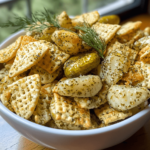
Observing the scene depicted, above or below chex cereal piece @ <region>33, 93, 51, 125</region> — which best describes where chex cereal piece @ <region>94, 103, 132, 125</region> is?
below

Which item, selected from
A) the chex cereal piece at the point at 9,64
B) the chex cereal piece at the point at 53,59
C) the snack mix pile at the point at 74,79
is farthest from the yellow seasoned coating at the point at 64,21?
the chex cereal piece at the point at 9,64

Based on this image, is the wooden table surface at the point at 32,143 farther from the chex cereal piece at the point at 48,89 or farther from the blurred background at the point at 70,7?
the blurred background at the point at 70,7

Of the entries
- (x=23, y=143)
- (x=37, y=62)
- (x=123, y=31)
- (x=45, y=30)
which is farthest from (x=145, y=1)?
(x=23, y=143)

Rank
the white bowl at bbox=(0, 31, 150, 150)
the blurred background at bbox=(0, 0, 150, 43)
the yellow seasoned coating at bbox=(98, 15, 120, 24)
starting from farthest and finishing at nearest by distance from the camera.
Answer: the blurred background at bbox=(0, 0, 150, 43) < the yellow seasoned coating at bbox=(98, 15, 120, 24) < the white bowl at bbox=(0, 31, 150, 150)

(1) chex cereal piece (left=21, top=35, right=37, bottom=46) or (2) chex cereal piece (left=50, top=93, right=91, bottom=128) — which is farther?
(1) chex cereal piece (left=21, top=35, right=37, bottom=46)

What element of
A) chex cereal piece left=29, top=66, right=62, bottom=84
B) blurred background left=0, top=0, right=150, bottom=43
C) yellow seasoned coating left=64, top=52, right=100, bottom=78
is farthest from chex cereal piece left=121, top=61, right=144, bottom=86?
blurred background left=0, top=0, right=150, bottom=43

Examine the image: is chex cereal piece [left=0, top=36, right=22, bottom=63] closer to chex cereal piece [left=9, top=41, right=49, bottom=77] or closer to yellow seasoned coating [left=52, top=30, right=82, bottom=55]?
chex cereal piece [left=9, top=41, right=49, bottom=77]

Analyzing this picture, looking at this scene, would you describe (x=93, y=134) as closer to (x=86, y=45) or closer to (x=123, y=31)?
(x=86, y=45)
